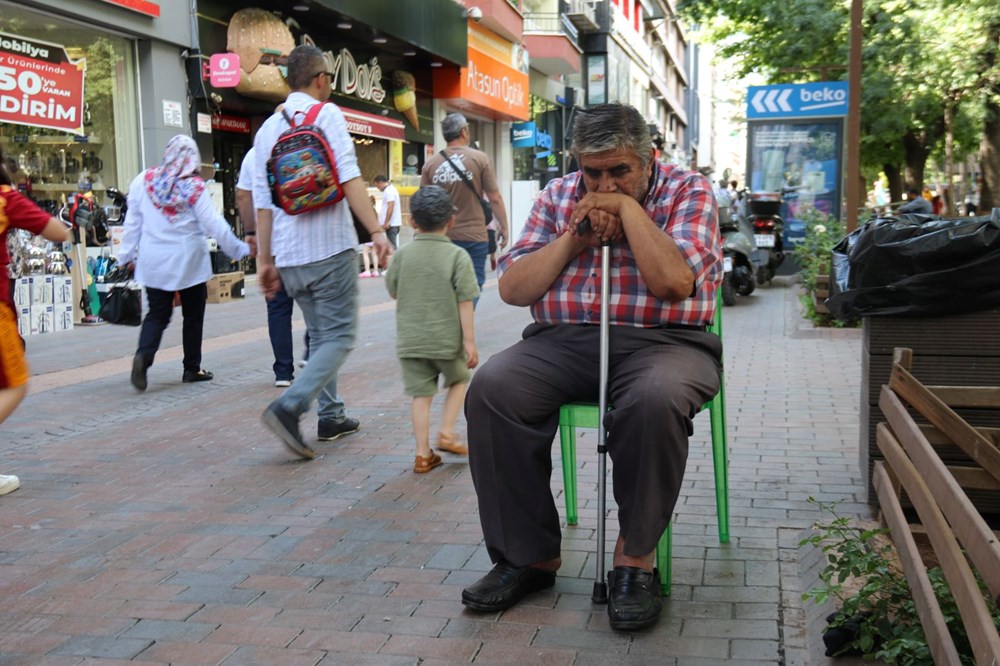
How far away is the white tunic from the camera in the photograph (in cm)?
746

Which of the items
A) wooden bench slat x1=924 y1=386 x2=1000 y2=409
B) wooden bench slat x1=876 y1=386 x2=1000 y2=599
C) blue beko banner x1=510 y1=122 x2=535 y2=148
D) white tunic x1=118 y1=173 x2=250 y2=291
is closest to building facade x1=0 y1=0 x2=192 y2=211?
white tunic x1=118 y1=173 x2=250 y2=291

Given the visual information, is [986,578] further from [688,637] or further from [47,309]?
[47,309]

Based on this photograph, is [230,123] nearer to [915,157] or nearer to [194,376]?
[194,376]

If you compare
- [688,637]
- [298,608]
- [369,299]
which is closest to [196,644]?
[298,608]

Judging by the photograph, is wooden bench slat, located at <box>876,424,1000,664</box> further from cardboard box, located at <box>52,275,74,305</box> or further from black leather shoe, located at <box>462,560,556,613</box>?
cardboard box, located at <box>52,275,74,305</box>

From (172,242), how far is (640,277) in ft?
15.7

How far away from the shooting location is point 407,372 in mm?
5285

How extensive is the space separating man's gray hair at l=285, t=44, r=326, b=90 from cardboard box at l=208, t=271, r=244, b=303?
8.23 m

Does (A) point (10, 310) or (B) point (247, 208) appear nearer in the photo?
(A) point (10, 310)

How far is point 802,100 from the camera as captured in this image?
665 inches

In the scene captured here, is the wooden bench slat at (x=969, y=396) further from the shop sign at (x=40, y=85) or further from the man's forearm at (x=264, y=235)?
the shop sign at (x=40, y=85)

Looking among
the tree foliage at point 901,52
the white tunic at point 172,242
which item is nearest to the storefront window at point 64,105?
the white tunic at point 172,242

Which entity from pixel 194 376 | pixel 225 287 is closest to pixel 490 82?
pixel 225 287

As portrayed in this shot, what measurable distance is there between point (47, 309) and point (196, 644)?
8550 mm
